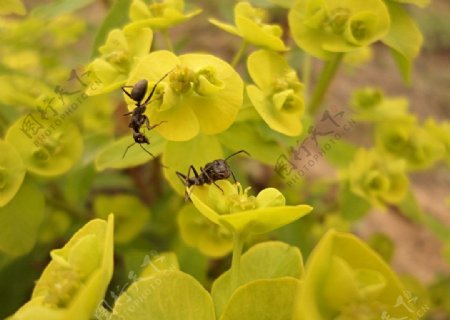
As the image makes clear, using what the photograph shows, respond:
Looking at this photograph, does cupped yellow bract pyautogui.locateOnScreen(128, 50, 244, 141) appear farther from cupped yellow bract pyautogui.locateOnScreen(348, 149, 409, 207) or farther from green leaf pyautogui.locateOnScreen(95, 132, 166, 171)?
cupped yellow bract pyautogui.locateOnScreen(348, 149, 409, 207)

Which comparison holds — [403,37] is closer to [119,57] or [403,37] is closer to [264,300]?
[119,57]

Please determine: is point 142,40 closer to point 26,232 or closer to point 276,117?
point 276,117

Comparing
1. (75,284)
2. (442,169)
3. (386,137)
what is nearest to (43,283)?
(75,284)

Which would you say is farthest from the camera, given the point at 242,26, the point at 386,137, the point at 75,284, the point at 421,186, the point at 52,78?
the point at 421,186

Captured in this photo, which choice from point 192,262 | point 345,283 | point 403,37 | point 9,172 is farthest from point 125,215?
point 345,283

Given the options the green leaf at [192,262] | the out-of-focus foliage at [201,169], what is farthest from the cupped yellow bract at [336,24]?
the green leaf at [192,262]

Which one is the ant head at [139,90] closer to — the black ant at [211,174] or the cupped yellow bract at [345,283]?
the black ant at [211,174]

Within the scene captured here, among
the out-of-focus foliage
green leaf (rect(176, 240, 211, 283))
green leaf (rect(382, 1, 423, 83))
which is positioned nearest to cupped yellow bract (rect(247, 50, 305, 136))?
the out-of-focus foliage
